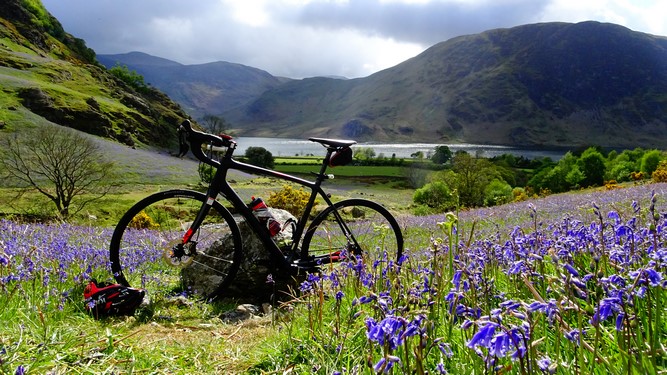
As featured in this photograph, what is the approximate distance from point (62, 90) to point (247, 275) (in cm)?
11916

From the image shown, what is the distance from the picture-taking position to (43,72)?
11712 centimetres

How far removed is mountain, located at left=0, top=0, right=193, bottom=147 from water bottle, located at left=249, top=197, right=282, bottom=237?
7623cm

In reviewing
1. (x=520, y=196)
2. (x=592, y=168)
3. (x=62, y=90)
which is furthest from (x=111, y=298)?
(x=62, y=90)

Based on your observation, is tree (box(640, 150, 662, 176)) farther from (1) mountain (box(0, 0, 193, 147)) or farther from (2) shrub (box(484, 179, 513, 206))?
(1) mountain (box(0, 0, 193, 147))

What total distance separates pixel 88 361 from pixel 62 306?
1536mm

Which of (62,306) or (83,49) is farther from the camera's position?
(83,49)

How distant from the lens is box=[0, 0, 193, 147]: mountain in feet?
303

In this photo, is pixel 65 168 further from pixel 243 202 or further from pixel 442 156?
pixel 442 156

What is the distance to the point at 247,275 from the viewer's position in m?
8.11

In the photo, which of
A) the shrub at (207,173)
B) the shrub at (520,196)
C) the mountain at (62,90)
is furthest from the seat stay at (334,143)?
the mountain at (62,90)

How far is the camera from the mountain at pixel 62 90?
92.5 meters

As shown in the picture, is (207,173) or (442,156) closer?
(207,173)

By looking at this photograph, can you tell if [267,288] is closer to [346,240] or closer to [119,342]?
[346,240]

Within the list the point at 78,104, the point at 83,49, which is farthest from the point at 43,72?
the point at 83,49
